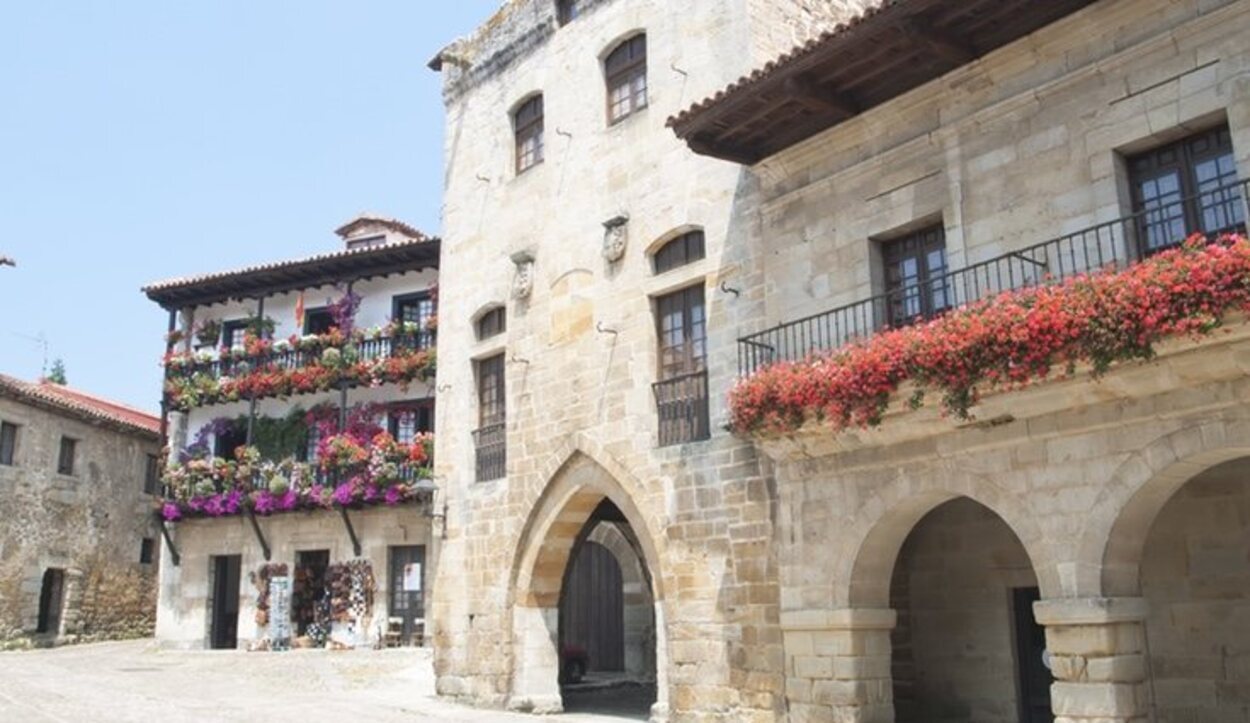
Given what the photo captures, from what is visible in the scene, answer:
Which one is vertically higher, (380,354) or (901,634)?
(380,354)

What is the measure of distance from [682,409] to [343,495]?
1230 centimetres

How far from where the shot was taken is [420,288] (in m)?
26.5

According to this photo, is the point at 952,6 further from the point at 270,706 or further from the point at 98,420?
the point at 98,420

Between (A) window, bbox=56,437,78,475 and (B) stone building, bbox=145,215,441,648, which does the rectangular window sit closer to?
(B) stone building, bbox=145,215,441,648

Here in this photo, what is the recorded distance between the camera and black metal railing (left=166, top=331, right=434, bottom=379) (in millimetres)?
25703

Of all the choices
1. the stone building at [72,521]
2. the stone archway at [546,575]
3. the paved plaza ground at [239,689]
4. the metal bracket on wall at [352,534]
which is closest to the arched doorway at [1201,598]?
the stone archway at [546,575]

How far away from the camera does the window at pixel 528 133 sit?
Result: 18422 millimetres

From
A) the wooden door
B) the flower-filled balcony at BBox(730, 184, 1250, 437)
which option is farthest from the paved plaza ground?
the flower-filled balcony at BBox(730, 184, 1250, 437)

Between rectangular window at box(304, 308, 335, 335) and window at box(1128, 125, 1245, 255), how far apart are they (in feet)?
69.1

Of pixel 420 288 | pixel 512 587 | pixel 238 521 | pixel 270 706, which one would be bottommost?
pixel 270 706

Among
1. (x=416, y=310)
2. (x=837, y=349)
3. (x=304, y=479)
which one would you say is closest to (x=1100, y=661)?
(x=837, y=349)

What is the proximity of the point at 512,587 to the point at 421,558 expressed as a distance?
331 inches

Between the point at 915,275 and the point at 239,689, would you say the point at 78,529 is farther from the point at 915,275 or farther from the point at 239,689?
the point at 915,275

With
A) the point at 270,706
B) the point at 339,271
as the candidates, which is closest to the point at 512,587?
the point at 270,706
